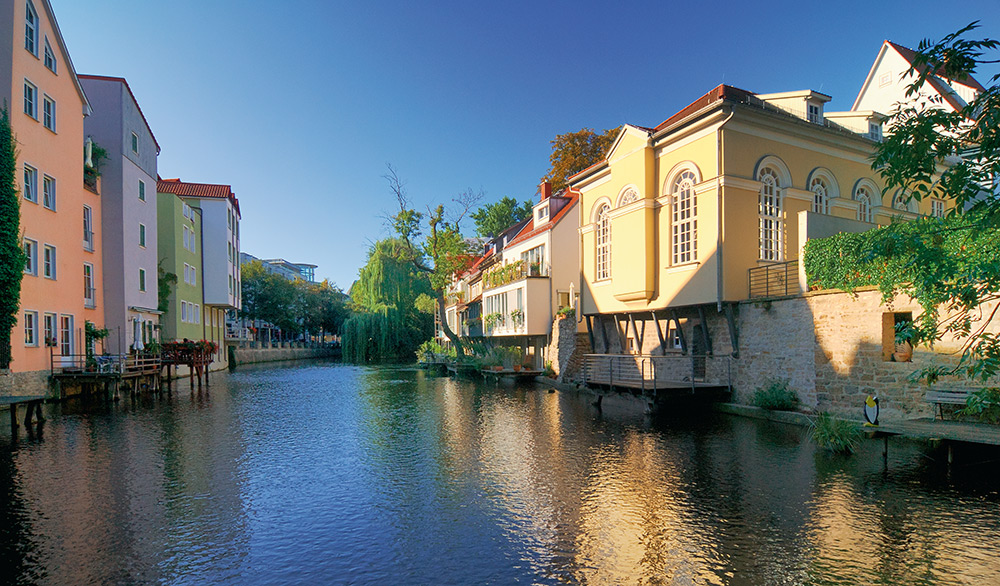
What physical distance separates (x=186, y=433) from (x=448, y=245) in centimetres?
2644

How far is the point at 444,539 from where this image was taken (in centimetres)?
726

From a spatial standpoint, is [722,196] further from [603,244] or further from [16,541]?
[16,541]

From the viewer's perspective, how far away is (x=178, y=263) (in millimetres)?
36000

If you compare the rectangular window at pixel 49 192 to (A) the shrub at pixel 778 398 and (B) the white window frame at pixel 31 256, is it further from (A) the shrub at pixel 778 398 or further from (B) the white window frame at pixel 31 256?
(A) the shrub at pixel 778 398

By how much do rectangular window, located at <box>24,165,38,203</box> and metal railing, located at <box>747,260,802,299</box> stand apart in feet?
81.3

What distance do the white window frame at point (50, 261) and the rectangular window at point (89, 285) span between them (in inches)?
119

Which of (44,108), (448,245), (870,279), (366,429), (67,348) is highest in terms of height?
(44,108)

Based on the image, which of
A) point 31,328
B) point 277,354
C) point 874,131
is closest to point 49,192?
point 31,328

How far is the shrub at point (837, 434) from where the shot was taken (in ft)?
37.8

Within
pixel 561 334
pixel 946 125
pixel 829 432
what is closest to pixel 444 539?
pixel 946 125

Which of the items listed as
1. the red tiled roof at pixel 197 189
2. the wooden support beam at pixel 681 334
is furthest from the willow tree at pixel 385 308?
the wooden support beam at pixel 681 334

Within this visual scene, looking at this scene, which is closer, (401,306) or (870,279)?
(870,279)

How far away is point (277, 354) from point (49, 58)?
4534 cm

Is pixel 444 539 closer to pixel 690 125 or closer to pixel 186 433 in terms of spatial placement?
pixel 186 433
